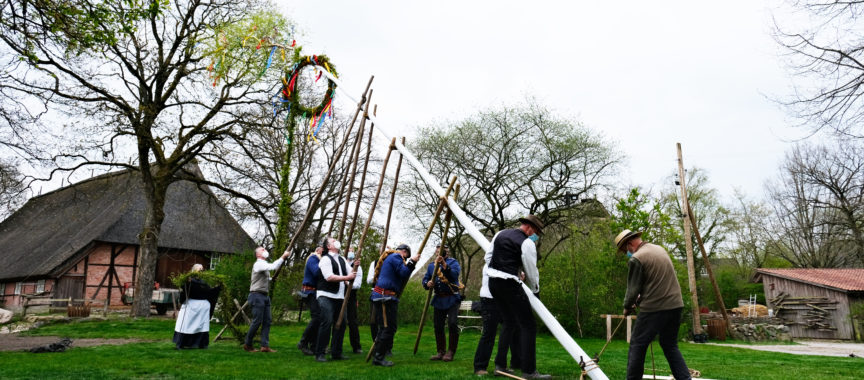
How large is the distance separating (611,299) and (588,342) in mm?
1759

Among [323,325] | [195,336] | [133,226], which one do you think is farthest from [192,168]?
[323,325]

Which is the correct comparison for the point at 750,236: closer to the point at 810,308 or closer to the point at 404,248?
the point at 810,308

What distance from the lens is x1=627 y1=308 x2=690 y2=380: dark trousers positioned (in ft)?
18.5

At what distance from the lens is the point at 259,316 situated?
30.9 feet

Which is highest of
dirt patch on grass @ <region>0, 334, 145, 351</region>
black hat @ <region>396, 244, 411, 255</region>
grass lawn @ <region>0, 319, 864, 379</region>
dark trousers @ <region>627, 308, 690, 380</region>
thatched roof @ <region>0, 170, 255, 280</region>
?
thatched roof @ <region>0, 170, 255, 280</region>

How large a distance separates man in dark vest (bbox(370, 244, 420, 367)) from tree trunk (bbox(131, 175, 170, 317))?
44.7 feet

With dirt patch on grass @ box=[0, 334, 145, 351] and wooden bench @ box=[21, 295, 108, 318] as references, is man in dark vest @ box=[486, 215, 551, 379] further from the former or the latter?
wooden bench @ box=[21, 295, 108, 318]

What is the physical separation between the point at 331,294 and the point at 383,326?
934mm

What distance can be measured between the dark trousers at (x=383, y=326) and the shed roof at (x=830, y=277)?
2606 cm

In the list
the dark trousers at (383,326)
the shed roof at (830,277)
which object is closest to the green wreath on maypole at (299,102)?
the dark trousers at (383,326)

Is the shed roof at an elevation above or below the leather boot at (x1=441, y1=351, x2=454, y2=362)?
above

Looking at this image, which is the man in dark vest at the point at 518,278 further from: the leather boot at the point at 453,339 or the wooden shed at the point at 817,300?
the wooden shed at the point at 817,300

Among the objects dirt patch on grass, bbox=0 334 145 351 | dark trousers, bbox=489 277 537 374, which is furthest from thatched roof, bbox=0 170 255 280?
dark trousers, bbox=489 277 537 374

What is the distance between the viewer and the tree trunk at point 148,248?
750 inches
